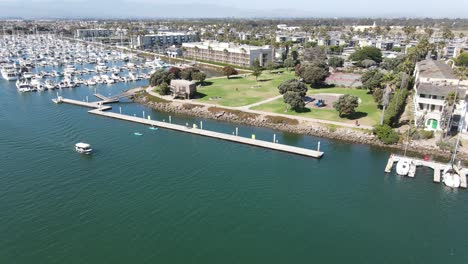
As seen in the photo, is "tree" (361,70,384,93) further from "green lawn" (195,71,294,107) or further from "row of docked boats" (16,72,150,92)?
"row of docked boats" (16,72,150,92)

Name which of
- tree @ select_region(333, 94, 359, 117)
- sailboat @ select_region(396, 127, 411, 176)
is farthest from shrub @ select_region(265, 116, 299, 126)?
sailboat @ select_region(396, 127, 411, 176)

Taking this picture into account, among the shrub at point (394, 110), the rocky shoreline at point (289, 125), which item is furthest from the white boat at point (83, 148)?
the shrub at point (394, 110)

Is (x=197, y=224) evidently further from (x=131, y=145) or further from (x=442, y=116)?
(x=442, y=116)

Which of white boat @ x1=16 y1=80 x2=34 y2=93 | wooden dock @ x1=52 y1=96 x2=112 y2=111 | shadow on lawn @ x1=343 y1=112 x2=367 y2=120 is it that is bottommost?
wooden dock @ x1=52 y1=96 x2=112 y2=111

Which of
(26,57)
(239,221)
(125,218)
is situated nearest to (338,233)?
(239,221)

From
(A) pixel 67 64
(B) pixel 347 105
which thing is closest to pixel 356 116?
(B) pixel 347 105

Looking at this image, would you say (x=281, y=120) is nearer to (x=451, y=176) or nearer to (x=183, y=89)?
(x=183, y=89)
